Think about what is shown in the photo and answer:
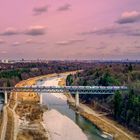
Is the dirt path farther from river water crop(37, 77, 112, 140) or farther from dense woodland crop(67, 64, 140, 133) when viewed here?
dense woodland crop(67, 64, 140, 133)

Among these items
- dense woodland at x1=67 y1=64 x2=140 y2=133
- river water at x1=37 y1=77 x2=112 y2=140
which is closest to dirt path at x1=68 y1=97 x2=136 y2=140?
river water at x1=37 y1=77 x2=112 y2=140

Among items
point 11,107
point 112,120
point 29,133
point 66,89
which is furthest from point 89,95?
point 29,133

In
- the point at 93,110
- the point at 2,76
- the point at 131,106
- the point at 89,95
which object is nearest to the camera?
the point at 131,106

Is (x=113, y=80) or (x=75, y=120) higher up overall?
Result: (x=113, y=80)

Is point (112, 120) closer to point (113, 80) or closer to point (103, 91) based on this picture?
point (103, 91)

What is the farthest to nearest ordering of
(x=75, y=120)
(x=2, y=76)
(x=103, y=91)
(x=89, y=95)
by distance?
(x=2, y=76) < (x=89, y=95) < (x=103, y=91) < (x=75, y=120)

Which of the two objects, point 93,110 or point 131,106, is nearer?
point 131,106

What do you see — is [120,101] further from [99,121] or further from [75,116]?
[75,116]

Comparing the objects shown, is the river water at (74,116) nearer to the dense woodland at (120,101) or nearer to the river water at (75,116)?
the river water at (75,116)

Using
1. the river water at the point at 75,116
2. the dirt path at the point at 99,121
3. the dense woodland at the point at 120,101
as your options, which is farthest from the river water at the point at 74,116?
the dense woodland at the point at 120,101
